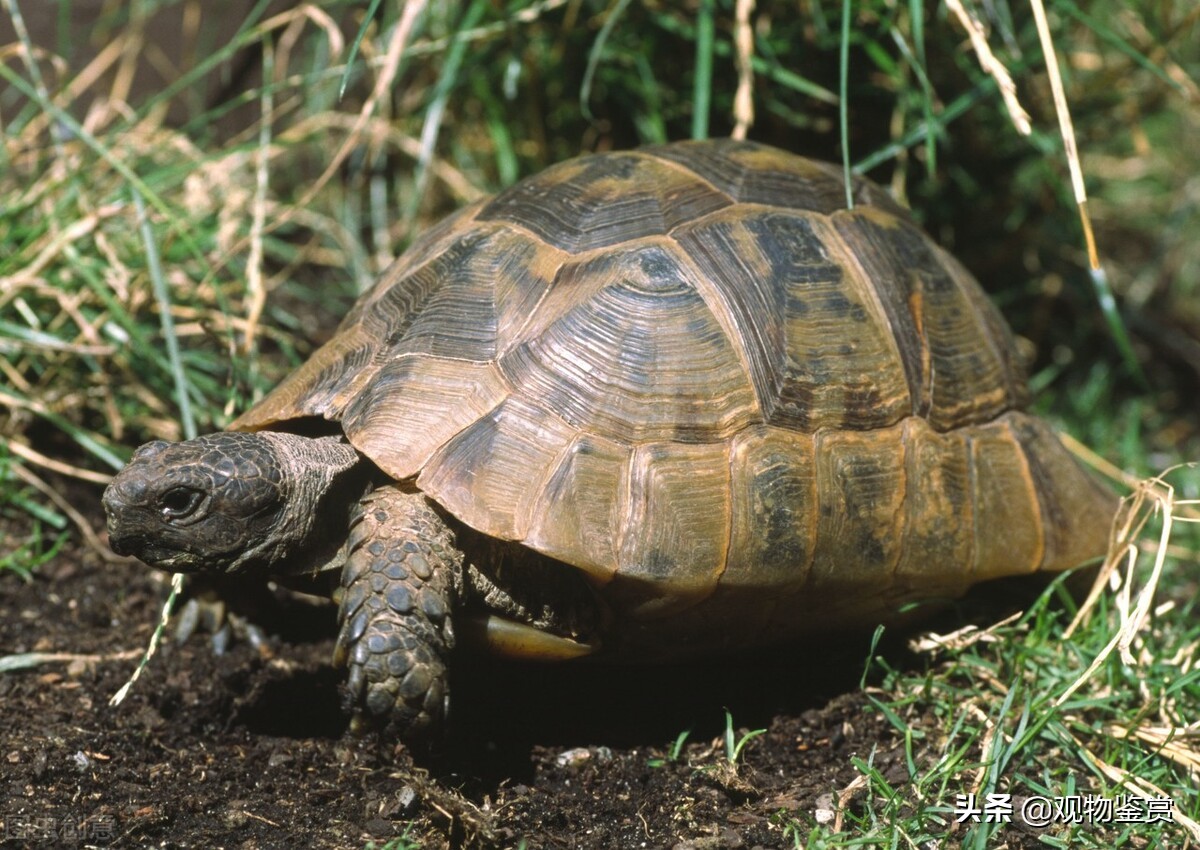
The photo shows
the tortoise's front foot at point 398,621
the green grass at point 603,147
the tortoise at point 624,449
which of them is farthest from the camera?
the green grass at point 603,147

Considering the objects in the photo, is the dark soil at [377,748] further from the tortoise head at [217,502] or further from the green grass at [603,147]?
the tortoise head at [217,502]

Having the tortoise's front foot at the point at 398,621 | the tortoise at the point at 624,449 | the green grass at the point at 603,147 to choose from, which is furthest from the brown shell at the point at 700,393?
the green grass at the point at 603,147

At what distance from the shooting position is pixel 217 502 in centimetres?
218

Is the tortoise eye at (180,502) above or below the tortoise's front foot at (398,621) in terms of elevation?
above

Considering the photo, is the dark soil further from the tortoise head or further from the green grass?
the tortoise head

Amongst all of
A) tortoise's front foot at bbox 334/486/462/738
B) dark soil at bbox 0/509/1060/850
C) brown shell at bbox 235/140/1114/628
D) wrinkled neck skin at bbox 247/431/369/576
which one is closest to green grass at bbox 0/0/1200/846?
dark soil at bbox 0/509/1060/850

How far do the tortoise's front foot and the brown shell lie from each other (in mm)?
113

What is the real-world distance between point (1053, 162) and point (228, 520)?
10.5 ft

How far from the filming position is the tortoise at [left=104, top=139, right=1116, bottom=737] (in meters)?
2.20

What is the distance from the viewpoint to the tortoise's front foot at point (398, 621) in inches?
81.5

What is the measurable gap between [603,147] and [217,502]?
2.33 meters

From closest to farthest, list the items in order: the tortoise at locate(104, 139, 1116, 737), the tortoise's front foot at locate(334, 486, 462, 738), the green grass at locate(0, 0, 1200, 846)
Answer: the tortoise's front foot at locate(334, 486, 462, 738)
the tortoise at locate(104, 139, 1116, 737)
the green grass at locate(0, 0, 1200, 846)

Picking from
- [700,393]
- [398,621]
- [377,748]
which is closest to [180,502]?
[398,621]

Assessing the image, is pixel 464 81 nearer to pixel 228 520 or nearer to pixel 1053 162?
pixel 1053 162
